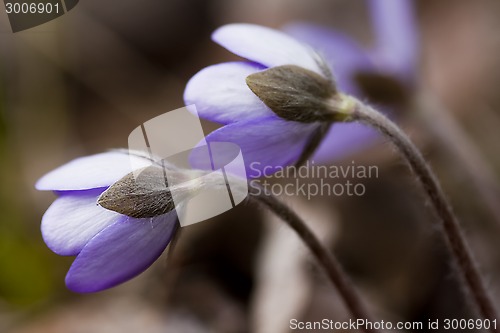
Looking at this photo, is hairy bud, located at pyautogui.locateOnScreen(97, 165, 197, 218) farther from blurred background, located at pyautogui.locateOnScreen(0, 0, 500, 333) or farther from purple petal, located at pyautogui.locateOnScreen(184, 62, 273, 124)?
blurred background, located at pyautogui.locateOnScreen(0, 0, 500, 333)

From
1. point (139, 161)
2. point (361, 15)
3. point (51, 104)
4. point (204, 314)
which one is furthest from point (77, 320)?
point (361, 15)

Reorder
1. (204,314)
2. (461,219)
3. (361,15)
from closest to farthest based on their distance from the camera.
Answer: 1. (204,314)
2. (461,219)
3. (361,15)

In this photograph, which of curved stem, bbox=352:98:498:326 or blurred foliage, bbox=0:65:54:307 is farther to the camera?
blurred foliage, bbox=0:65:54:307

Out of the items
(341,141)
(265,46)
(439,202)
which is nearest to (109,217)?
(265,46)

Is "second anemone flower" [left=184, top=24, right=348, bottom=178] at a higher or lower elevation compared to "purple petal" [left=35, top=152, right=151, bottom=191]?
higher

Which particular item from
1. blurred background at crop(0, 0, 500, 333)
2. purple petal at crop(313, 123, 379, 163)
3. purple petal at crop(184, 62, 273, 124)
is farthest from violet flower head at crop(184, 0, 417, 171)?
blurred background at crop(0, 0, 500, 333)

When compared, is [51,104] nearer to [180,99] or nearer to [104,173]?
[180,99]

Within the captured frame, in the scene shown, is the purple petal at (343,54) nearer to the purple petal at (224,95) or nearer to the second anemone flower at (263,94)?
the second anemone flower at (263,94)

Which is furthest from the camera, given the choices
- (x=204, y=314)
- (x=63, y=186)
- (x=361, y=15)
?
(x=361, y=15)
